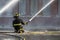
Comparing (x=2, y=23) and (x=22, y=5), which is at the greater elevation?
(x=22, y=5)

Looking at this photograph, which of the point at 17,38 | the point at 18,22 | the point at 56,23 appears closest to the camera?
the point at 17,38

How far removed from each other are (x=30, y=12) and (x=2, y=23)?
3.02 metres

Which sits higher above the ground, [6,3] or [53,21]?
[6,3]

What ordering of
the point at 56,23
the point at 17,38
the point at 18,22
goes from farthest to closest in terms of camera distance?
the point at 56,23, the point at 18,22, the point at 17,38

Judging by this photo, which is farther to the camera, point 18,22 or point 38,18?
point 38,18

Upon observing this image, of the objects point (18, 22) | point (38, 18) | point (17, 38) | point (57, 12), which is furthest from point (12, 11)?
point (17, 38)

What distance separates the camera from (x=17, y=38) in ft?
12.8

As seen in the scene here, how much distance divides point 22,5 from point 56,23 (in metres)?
3.93

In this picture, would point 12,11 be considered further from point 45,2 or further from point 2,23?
point 45,2

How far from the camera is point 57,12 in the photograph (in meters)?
26.4

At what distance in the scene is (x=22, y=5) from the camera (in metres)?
26.6

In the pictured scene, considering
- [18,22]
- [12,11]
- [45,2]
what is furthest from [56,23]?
[18,22]

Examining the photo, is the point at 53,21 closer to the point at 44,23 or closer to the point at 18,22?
the point at 44,23

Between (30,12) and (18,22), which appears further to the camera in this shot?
(30,12)
